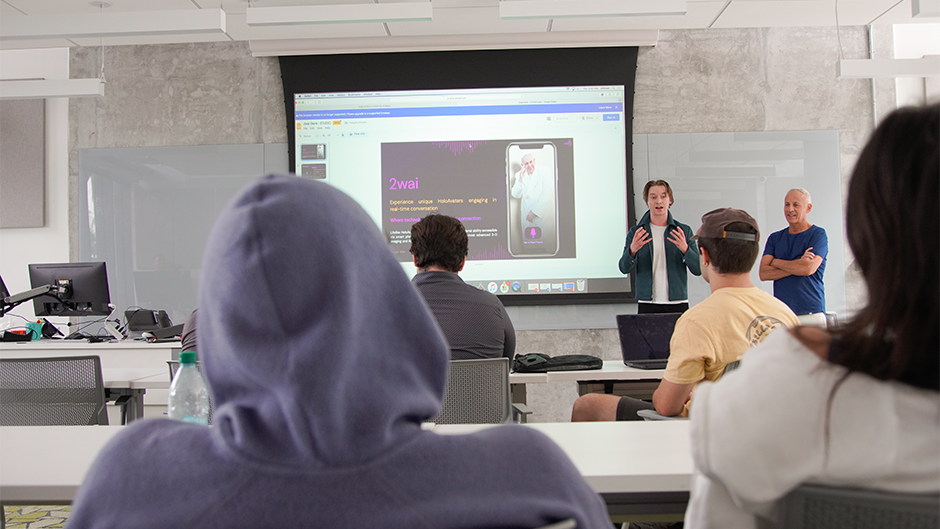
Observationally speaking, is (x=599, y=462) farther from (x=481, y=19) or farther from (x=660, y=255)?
(x=481, y=19)

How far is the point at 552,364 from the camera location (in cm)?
263

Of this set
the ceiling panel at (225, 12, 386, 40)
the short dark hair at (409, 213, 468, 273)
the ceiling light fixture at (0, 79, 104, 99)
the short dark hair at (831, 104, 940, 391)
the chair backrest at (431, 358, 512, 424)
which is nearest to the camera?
the short dark hair at (831, 104, 940, 391)

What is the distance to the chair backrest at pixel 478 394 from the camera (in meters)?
1.92

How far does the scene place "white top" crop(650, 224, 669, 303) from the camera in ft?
14.1

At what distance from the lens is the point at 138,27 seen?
367 cm

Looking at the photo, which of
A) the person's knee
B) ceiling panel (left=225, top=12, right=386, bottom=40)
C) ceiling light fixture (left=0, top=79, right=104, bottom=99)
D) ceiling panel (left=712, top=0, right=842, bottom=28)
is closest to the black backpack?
the person's knee

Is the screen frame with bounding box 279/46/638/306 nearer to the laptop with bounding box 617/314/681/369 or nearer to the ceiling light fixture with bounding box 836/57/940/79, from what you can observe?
the ceiling light fixture with bounding box 836/57/940/79

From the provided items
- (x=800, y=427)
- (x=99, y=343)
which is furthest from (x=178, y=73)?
(x=800, y=427)

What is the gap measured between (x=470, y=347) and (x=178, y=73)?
4148 millimetres

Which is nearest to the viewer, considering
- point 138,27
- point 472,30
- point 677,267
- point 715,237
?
point 715,237

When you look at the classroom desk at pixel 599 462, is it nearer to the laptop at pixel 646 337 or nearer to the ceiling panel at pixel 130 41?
the laptop at pixel 646 337

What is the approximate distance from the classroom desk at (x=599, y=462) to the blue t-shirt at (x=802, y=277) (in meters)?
3.12

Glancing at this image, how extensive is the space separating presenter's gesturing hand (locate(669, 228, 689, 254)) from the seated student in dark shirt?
220 centimetres

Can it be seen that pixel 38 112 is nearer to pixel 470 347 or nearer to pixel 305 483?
pixel 470 347
